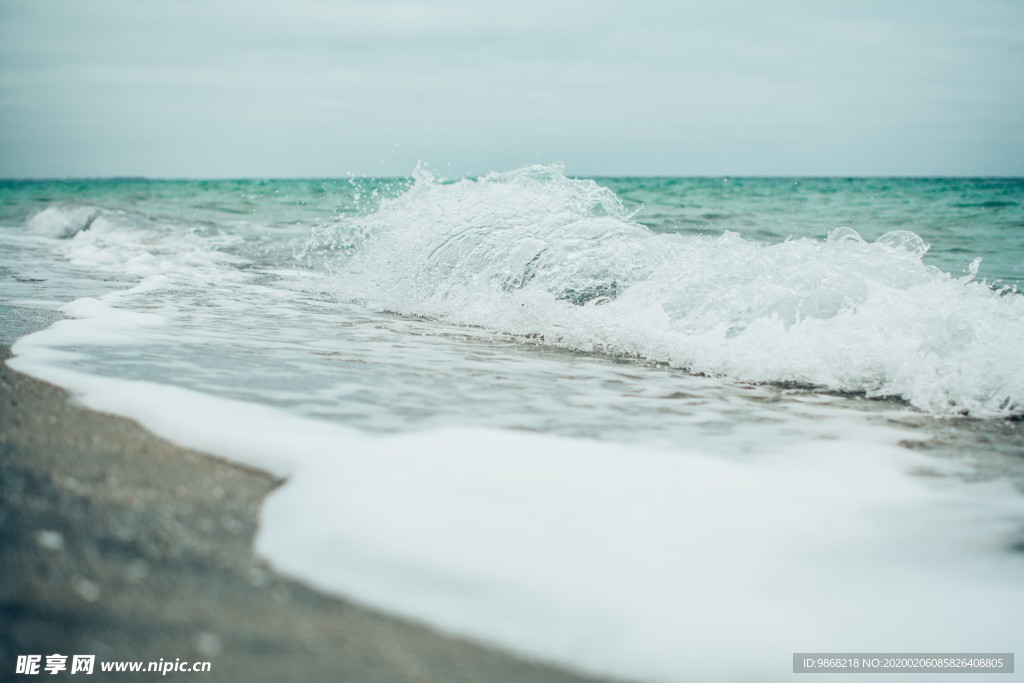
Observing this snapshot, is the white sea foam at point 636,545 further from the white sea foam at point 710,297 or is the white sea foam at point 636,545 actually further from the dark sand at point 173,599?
the white sea foam at point 710,297

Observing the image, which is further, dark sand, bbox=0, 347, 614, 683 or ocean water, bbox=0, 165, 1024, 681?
ocean water, bbox=0, 165, 1024, 681

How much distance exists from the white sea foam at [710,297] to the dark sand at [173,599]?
2.60 metres

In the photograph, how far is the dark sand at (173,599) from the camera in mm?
1258

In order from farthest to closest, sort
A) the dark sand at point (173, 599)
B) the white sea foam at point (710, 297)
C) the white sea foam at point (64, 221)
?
the white sea foam at point (64, 221) → the white sea foam at point (710, 297) → the dark sand at point (173, 599)

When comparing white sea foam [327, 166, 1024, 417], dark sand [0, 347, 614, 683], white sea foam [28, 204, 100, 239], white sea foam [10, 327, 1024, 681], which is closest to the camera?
dark sand [0, 347, 614, 683]

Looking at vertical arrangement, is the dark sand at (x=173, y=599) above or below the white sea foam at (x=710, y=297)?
below

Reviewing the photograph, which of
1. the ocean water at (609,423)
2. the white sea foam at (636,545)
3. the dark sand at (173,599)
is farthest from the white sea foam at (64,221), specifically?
the dark sand at (173,599)

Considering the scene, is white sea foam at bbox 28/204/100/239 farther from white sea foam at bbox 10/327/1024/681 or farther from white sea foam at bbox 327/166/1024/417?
white sea foam at bbox 10/327/1024/681

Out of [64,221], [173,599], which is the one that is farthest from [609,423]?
[64,221]

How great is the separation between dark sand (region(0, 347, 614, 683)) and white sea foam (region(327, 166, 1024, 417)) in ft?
8.53

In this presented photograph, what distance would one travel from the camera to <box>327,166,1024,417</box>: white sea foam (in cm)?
361

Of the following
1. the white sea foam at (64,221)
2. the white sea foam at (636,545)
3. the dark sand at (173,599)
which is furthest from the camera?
the white sea foam at (64,221)

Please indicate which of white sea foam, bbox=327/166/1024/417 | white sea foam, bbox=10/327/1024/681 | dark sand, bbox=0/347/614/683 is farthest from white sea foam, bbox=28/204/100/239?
dark sand, bbox=0/347/614/683

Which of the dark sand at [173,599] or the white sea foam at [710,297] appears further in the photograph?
the white sea foam at [710,297]
